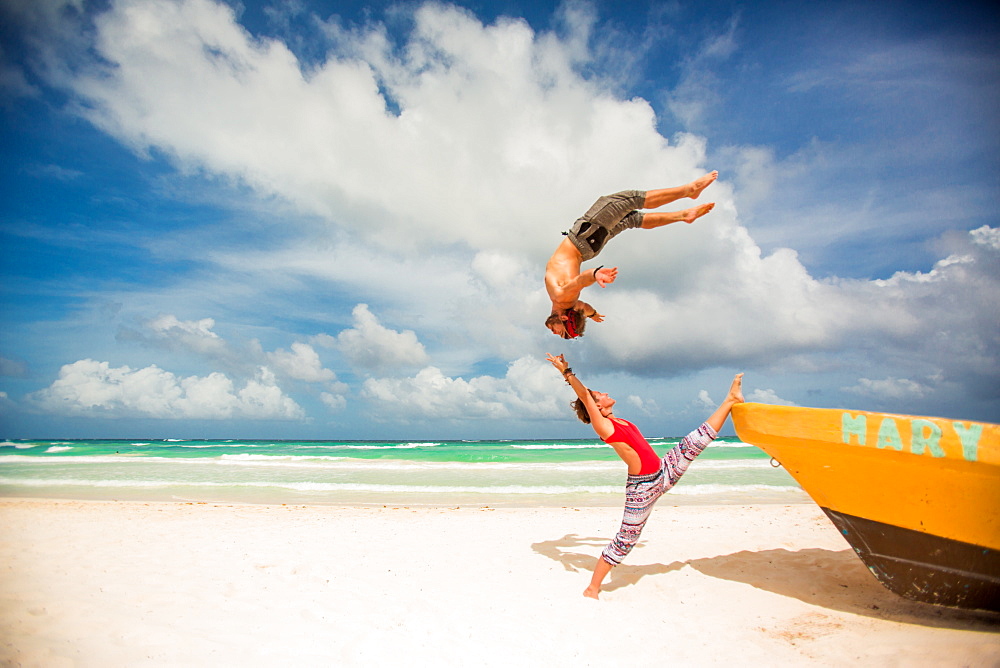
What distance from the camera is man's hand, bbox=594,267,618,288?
382cm

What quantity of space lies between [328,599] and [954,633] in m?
4.95

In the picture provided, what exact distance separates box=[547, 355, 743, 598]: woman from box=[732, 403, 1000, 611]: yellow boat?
1.30ft

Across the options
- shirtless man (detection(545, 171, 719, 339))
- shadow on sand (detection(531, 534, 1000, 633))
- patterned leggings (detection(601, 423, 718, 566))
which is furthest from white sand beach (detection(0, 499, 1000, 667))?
shirtless man (detection(545, 171, 719, 339))

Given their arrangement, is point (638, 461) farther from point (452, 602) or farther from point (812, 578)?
point (812, 578)

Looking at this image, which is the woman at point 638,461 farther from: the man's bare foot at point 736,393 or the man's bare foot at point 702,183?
the man's bare foot at point 702,183

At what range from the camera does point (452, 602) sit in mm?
4684

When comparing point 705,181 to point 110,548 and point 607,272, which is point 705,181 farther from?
point 110,548

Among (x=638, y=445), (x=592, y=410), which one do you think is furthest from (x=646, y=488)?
(x=592, y=410)

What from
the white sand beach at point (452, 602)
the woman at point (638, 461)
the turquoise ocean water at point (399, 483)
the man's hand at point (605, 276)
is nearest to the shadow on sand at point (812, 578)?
the white sand beach at point (452, 602)

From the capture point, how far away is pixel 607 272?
154 inches

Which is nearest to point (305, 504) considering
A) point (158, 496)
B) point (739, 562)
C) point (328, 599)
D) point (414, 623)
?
point (158, 496)

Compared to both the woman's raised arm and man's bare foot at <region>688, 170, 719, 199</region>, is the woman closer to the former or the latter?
the woman's raised arm

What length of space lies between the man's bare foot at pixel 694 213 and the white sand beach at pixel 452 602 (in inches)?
144

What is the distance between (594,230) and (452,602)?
3.79 m
